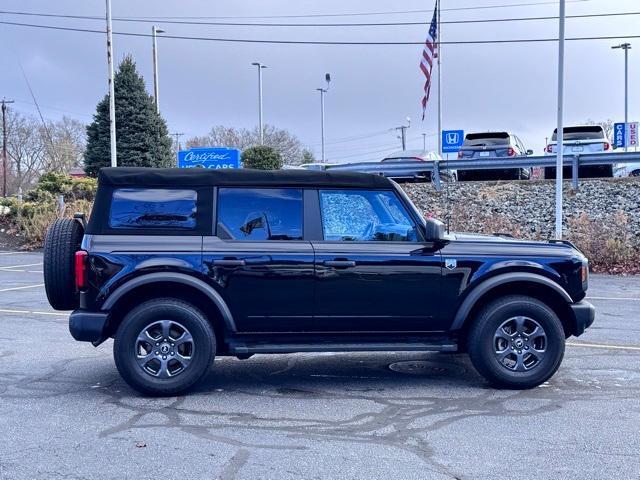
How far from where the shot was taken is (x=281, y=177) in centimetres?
614

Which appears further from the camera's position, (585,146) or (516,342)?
(585,146)

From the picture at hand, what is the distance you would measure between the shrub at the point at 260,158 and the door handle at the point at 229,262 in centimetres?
2247

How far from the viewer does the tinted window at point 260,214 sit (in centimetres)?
602

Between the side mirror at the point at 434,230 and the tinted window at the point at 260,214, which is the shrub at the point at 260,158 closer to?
the tinted window at the point at 260,214

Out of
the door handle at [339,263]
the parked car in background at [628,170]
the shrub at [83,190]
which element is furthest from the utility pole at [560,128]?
the shrub at [83,190]

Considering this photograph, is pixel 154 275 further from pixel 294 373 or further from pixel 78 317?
pixel 294 373

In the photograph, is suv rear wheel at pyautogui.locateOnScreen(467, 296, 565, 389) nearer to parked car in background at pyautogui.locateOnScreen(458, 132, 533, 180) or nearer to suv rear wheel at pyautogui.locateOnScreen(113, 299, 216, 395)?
suv rear wheel at pyautogui.locateOnScreen(113, 299, 216, 395)

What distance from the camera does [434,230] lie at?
19.4 ft

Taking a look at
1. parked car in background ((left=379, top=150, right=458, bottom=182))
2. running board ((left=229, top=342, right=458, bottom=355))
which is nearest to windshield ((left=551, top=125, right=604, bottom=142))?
parked car in background ((left=379, top=150, right=458, bottom=182))

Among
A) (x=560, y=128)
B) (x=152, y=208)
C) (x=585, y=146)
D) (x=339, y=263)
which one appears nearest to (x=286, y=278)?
Answer: (x=339, y=263)

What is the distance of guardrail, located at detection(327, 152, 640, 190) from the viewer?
19.0 meters

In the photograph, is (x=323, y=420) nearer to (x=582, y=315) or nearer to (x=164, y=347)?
(x=164, y=347)

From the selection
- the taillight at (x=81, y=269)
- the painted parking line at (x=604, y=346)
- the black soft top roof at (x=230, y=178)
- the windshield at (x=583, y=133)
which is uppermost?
the windshield at (x=583, y=133)

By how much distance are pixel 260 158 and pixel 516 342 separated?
76.2 feet
